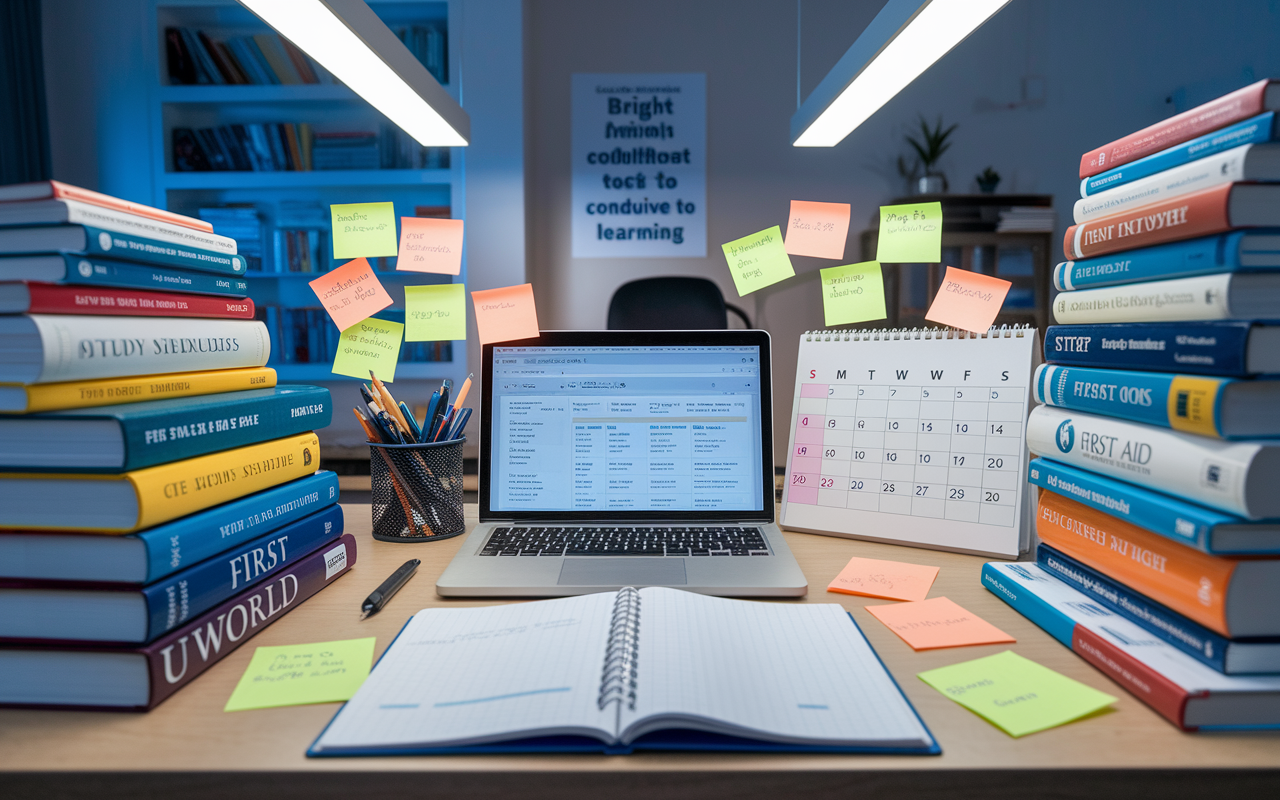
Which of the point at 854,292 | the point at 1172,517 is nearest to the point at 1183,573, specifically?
the point at 1172,517

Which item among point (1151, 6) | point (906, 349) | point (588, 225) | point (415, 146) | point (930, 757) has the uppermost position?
point (1151, 6)

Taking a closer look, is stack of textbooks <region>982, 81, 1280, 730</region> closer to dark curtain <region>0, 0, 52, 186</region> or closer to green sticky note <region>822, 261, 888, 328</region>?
green sticky note <region>822, 261, 888, 328</region>

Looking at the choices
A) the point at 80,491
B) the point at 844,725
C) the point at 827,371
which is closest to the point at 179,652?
the point at 80,491

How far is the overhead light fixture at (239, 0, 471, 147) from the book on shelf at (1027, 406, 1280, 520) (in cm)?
96

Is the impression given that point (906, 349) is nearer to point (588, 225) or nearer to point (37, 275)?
point (37, 275)

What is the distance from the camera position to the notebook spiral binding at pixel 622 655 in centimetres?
48

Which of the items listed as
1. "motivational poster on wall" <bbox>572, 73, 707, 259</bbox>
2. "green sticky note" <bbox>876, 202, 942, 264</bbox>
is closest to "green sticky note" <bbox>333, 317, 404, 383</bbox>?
"green sticky note" <bbox>876, 202, 942, 264</bbox>

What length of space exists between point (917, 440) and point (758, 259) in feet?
1.35

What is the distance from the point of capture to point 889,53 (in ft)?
3.26

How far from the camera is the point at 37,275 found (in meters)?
0.52

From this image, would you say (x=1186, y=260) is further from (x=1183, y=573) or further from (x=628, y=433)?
(x=628, y=433)

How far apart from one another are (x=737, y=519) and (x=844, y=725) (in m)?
0.45

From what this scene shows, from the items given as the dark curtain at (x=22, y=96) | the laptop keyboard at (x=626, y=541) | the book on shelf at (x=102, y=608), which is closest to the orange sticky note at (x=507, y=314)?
the laptop keyboard at (x=626, y=541)

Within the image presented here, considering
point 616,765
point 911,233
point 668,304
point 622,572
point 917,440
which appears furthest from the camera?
point 668,304
